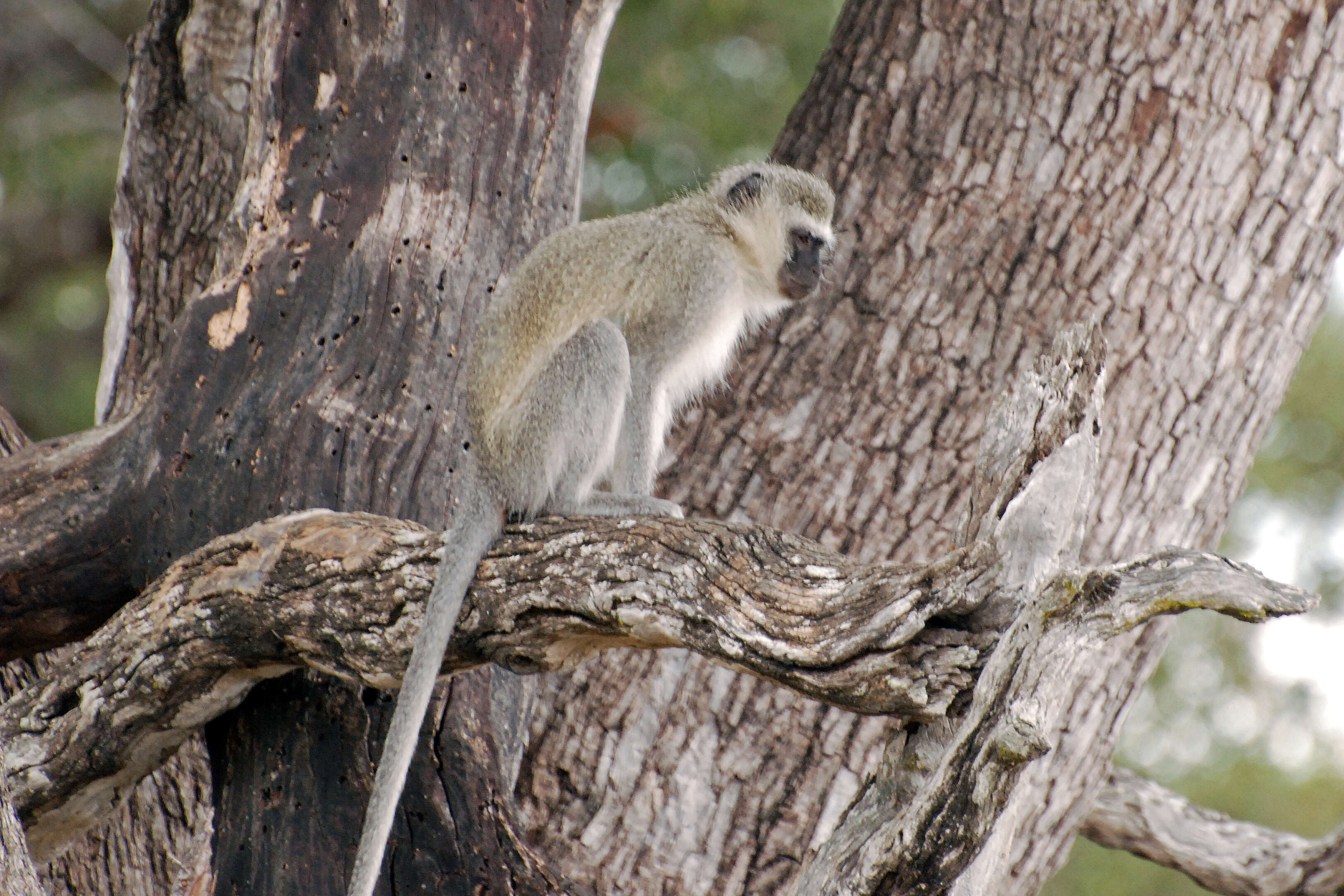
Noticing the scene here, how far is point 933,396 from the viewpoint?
10.6ft

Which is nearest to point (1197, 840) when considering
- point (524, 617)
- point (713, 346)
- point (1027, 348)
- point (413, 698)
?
point (1027, 348)

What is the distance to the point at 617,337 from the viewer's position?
287 centimetres

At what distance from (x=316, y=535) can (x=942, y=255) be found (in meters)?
1.75

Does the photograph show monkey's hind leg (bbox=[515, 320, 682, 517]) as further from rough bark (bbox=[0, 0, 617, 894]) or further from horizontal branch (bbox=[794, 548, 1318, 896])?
horizontal branch (bbox=[794, 548, 1318, 896])

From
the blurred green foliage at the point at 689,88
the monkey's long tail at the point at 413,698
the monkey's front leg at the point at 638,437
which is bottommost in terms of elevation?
the monkey's long tail at the point at 413,698

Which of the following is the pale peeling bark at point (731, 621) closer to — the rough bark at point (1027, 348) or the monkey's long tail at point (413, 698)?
the monkey's long tail at point (413, 698)

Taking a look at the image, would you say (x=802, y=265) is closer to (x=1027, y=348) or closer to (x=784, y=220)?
(x=784, y=220)

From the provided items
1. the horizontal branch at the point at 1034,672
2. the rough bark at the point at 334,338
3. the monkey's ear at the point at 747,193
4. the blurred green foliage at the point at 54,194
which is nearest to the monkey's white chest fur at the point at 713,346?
the monkey's ear at the point at 747,193

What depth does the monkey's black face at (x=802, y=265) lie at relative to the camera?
126 inches

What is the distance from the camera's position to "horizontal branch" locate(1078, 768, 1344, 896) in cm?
355

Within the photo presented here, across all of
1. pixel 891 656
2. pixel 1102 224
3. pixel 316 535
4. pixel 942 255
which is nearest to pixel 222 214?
pixel 316 535

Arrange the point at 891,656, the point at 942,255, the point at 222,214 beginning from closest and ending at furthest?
the point at 891,656
the point at 942,255
the point at 222,214

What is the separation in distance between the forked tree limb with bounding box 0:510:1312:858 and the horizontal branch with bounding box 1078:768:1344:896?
6.68 ft

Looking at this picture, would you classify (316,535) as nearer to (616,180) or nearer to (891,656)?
(891,656)
